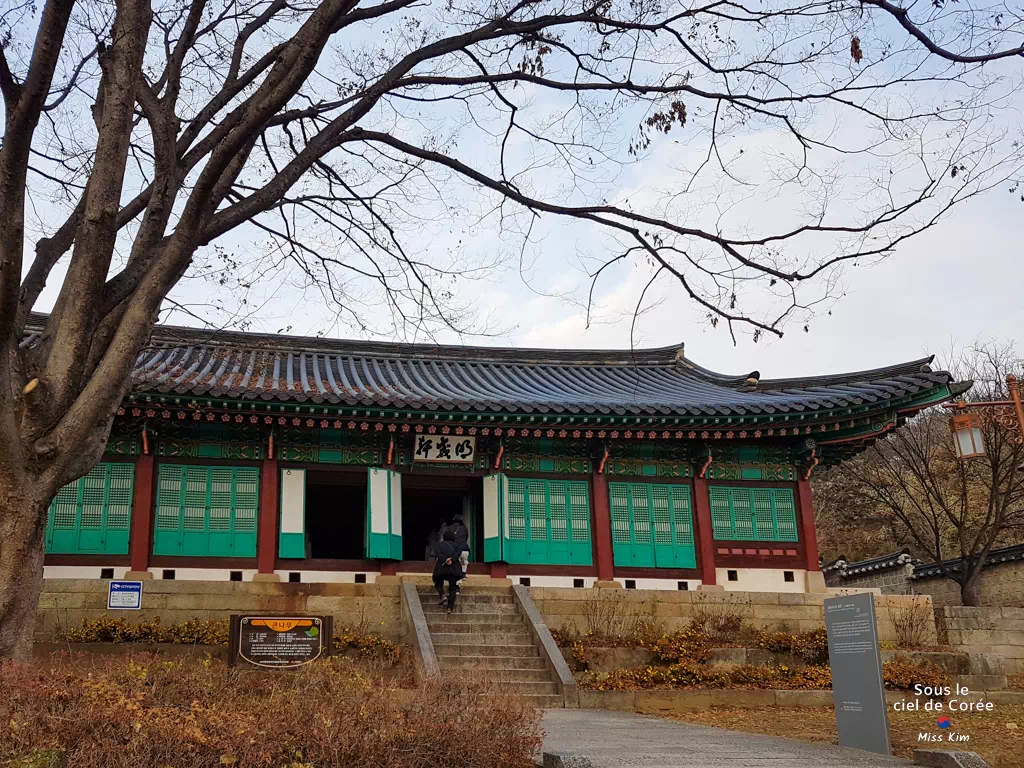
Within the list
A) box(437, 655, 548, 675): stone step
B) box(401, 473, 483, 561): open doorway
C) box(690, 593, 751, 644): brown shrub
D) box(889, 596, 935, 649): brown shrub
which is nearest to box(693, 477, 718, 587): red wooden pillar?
box(690, 593, 751, 644): brown shrub

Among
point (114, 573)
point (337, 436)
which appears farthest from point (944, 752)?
point (114, 573)

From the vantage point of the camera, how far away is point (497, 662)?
555 inches

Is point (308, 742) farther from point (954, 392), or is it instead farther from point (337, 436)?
point (954, 392)

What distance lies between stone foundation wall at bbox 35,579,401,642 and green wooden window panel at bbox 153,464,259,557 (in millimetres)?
1296

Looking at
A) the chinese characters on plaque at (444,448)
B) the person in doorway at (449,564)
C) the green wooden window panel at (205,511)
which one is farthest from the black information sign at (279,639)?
the chinese characters on plaque at (444,448)

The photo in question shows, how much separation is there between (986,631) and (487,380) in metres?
11.8

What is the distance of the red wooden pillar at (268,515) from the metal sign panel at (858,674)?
35.3 ft

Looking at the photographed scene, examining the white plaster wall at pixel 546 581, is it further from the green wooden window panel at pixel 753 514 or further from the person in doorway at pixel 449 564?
the green wooden window panel at pixel 753 514

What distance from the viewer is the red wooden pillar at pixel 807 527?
61.8 feet

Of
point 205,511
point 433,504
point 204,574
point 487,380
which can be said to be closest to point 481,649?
point 204,574

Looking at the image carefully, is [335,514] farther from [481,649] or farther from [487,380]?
[481,649]

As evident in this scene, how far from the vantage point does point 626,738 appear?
30.6 ft

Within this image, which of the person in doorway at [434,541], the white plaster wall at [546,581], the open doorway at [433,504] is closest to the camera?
the person in doorway at [434,541]

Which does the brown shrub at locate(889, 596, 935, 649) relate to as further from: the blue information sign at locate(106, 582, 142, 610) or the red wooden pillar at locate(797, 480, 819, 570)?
the blue information sign at locate(106, 582, 142, 610)
